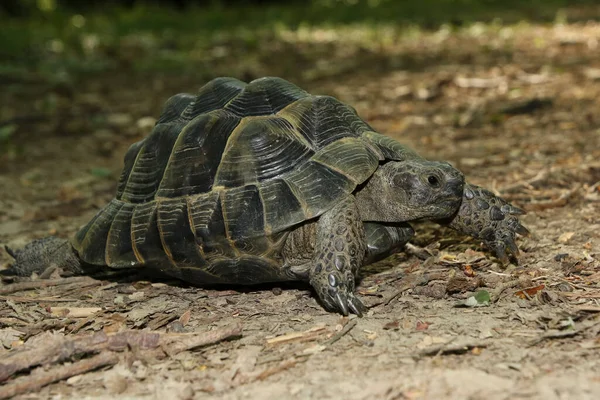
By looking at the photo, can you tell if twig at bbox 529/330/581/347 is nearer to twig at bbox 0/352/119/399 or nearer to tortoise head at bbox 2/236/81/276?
twig at bbox 0/352/119/399

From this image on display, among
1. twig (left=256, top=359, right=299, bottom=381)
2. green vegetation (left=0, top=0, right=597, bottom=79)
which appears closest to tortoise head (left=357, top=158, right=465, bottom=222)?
twig (left=256, top=359, right=299, bottom=381)

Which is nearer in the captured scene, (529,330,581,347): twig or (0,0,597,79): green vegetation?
(529,330,581,347): twig

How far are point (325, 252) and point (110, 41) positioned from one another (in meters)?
11.7

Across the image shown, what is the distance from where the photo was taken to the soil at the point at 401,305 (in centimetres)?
276

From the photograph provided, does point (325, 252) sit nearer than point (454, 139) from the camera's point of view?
Yes

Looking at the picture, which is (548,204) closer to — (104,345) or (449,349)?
(449,349)

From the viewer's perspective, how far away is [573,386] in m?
2.55

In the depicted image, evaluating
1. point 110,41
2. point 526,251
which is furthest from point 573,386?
point 110,41

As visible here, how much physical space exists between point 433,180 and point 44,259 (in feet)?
7.69

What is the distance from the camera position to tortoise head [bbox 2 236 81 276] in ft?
14.2

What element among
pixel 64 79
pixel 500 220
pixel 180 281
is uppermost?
pixel 64 79

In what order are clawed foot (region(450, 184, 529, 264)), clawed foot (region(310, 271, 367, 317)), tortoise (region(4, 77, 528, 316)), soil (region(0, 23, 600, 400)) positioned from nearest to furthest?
soil (region(0, 23, 600, 400)) < clawed foot (region(310, 271, 367, 317)) < tortoise (region(4, 77, 528, 316)) < clawed foot (region(450, 184, 529, 264))

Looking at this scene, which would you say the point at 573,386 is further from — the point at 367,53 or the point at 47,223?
the point at 367,53

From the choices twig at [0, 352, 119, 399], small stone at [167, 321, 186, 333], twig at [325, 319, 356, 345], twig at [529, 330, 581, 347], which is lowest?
small stone at [167, 321, 186, 333]
